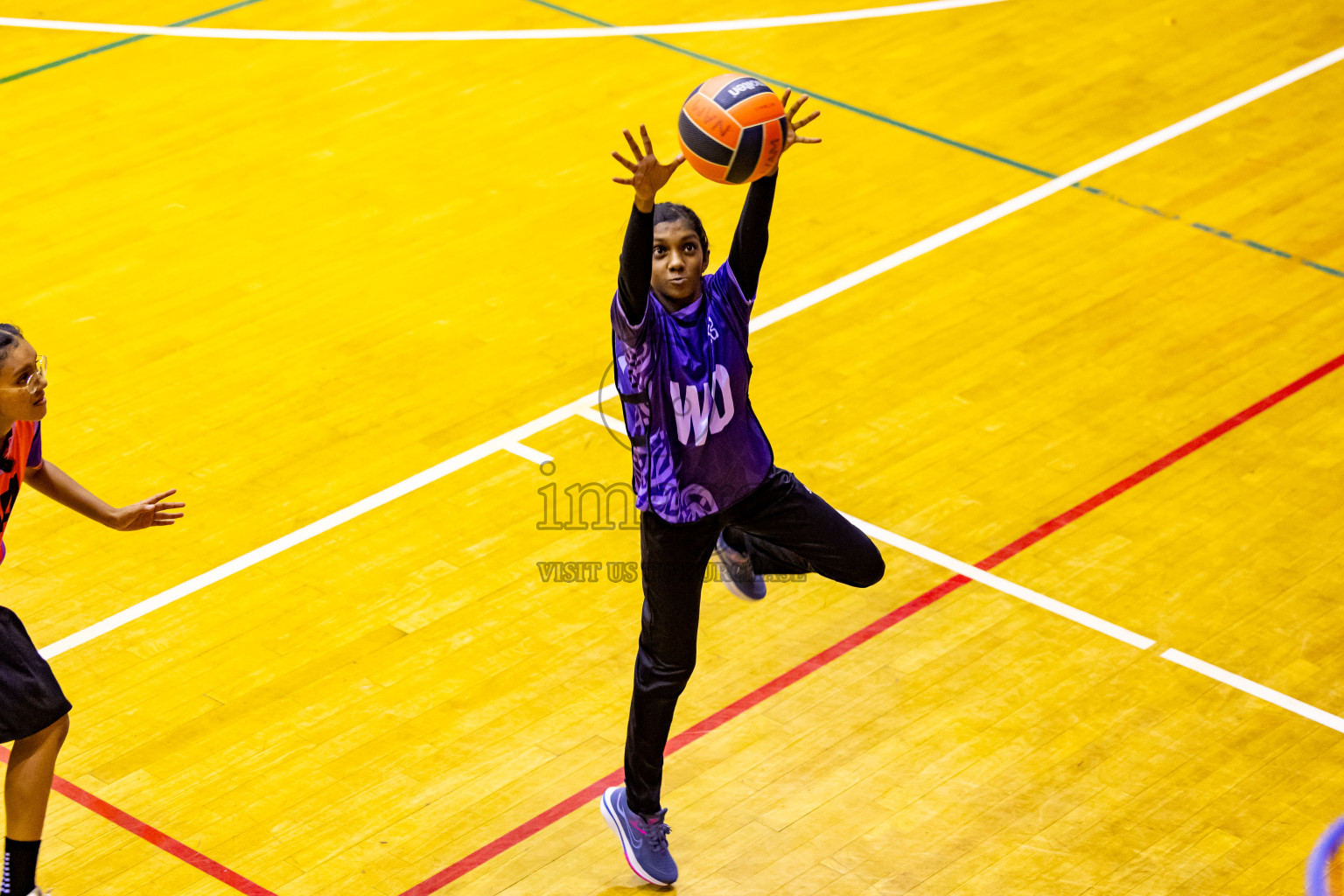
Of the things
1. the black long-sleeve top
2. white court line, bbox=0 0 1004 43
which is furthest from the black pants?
white court line, bbox=0 0 1004 43

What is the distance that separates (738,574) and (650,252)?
1.79 meters

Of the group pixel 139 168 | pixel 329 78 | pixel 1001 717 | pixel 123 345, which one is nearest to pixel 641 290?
pixel 1001 717

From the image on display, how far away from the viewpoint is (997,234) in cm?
1022

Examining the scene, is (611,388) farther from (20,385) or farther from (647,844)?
(20,385)

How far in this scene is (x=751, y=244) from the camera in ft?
18.0

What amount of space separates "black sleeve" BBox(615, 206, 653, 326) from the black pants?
0.73 metres

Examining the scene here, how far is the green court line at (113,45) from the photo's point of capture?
40.1 ft

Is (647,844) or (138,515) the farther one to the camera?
(647,844)

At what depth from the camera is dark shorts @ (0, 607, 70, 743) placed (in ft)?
16.7

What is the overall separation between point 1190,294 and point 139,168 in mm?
6590

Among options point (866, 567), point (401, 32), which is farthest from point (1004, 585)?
point (401, 32)

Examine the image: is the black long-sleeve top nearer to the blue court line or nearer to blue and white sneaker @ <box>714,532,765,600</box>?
blue and white sneaker @ <box>714,532,765,600</box>

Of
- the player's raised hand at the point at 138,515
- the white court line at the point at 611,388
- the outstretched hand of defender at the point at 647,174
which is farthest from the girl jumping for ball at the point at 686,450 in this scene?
the white court line at the point at 611,388

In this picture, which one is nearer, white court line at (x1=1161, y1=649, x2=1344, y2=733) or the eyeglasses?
the eyeglasses
